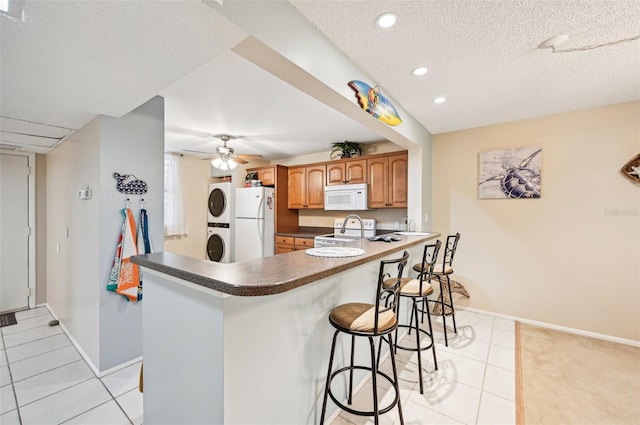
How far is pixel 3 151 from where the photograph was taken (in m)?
3.28

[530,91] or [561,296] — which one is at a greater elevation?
[530,91]

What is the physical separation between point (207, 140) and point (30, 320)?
3016mm

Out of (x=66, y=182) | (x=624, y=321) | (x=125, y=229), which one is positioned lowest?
(x=624, y=321)

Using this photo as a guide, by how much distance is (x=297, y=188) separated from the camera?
4.97m

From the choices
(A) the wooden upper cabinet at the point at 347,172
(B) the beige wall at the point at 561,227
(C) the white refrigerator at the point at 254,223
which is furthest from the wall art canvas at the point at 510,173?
(C) the white refrigerator at the point at 254,223

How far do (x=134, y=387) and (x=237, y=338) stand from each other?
1.56 meters

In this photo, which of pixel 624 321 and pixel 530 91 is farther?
pixel 624 321

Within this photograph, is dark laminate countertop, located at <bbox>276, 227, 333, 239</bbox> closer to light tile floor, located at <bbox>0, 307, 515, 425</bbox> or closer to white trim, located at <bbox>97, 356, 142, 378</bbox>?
light tile floor, located at <bbox>0, 307, 515, 425</bbox>

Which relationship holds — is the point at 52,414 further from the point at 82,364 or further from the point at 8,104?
the point at 8,104

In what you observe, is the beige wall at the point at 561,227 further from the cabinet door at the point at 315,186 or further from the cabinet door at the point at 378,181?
the cabinet door at the point at 315,186

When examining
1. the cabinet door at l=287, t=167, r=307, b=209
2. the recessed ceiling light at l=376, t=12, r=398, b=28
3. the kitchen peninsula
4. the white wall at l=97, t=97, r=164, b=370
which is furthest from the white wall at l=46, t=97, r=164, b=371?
the cabinet door at l=287, t=167, r=307, b=209

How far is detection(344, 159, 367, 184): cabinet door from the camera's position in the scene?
13.6 feet

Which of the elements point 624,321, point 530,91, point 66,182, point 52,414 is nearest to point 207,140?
point 66,182

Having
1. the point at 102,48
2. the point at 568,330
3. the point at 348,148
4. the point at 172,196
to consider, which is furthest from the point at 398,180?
the point at 172,196
